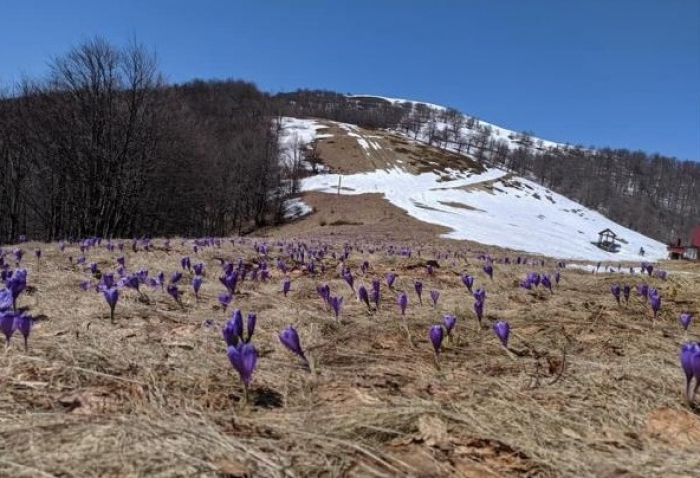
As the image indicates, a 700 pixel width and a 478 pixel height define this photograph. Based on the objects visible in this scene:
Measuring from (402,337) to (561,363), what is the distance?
98cm

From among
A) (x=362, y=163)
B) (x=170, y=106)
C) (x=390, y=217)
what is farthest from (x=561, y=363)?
(x=362, y=163)

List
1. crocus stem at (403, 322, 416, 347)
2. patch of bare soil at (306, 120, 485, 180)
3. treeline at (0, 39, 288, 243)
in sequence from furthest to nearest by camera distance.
Answer: 1. patch of bare soil at (306, 120, 485, 180)
2. treeline at (0, 39, 288, 243)
3. crocus stem at (403, 322, 416, 347)

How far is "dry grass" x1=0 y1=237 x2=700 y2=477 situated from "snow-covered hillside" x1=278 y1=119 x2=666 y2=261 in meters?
35.9

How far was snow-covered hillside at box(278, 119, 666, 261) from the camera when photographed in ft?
148

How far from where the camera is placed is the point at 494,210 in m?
62.8

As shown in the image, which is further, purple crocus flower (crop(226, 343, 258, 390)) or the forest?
the forest

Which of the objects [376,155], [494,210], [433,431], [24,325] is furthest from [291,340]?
[376,155]

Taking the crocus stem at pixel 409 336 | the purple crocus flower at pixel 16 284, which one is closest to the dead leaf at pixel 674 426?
the crocus stem at pixel 409 336

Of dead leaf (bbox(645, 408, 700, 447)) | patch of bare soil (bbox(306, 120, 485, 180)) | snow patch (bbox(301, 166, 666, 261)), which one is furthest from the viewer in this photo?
patch of bare soil (bbox(306, 120, 485, 180))

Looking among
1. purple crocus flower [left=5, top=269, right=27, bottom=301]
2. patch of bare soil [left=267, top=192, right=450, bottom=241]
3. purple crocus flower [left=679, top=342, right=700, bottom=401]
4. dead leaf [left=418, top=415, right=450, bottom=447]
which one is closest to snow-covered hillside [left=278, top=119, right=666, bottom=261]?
patch of bare soil [left=267, top=192, right=450, bottom=241]

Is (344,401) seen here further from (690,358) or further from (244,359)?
(690,358)

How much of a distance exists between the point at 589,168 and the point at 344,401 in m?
181

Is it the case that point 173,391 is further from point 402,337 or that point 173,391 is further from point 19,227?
point 19,227

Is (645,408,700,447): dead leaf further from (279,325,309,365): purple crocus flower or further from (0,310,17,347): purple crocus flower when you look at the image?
(0,310,17,347): purple crocus flower
